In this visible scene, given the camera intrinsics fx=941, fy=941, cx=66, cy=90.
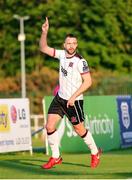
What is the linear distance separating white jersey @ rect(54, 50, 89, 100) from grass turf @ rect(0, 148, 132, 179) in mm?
1188

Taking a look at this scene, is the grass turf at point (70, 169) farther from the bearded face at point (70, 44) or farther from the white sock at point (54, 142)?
the bearded face at point (70, 44)

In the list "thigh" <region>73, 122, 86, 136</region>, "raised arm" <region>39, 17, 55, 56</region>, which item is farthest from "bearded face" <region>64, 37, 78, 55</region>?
"thigh" <region>73, 122, 86, 136</region>

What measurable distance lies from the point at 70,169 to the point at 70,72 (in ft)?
4.87

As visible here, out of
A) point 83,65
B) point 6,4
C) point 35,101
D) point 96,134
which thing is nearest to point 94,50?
point 6,4

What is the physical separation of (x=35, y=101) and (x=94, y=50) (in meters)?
11.4

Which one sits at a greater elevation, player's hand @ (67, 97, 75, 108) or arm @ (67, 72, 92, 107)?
arm @ (67, 72, 92, 107)

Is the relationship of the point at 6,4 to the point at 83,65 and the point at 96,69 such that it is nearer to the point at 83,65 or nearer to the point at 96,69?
the point at 96,69

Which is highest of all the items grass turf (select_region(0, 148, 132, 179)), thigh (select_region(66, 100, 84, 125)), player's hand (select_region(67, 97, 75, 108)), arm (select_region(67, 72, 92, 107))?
arm (select_region(67, 72, 92, 107))

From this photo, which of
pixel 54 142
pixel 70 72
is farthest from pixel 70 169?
pixel 70 72

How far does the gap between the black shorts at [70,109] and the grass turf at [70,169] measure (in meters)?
0.77

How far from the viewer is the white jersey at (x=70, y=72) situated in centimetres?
1442

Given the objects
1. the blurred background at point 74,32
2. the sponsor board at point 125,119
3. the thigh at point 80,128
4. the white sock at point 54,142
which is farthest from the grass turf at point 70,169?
the blurred background at point 74,32

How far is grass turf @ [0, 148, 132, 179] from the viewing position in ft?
42.2

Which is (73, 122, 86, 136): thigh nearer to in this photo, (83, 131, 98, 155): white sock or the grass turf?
(83, 131, 98, 155): white sock
